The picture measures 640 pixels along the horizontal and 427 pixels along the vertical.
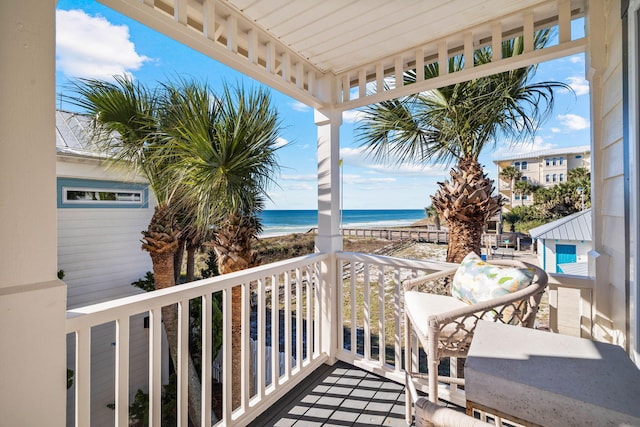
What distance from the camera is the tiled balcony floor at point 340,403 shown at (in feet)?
6.33

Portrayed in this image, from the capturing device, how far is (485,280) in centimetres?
161

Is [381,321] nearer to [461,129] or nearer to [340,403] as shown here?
[340,403]

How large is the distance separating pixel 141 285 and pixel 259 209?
3.53 metres

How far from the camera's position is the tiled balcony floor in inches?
75.9

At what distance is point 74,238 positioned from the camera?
4.66 m

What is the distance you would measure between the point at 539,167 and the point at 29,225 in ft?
30.1

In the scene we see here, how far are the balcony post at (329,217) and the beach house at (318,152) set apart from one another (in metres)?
0.01

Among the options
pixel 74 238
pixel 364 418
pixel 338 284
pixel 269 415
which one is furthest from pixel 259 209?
pixel 74 238

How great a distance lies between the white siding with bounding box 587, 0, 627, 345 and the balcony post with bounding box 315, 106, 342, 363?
5.93ft

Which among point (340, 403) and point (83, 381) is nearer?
point (83, 381)

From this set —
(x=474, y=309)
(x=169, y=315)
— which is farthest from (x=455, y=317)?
(x=169, y=315)

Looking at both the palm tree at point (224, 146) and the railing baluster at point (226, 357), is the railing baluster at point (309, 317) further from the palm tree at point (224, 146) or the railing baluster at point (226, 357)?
the palm tree at point (224, 146)

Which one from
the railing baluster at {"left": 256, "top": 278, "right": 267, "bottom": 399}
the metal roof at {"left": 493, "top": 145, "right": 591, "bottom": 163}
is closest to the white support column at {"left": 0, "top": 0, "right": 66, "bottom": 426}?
the railing baluster at {"left": 256, "top": 278, "right": 267, "bottom": 399}

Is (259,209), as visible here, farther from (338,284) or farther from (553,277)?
(553,277)
